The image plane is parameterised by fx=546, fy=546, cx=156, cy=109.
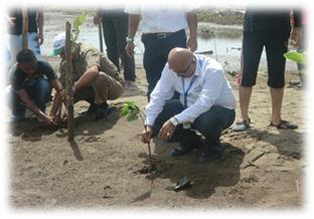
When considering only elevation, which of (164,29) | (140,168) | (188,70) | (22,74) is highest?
(164,29)

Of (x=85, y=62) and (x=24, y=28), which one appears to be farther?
(x=24, y=28)

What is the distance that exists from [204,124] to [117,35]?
9.68 feet

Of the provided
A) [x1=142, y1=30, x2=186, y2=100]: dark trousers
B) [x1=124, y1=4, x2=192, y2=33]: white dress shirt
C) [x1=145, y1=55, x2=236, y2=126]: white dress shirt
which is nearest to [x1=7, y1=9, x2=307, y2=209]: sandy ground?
[x1=145, y1=55, x2=236, y2=126]: white dress shirt

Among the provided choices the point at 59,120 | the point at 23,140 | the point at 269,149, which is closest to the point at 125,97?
the point at 59,120

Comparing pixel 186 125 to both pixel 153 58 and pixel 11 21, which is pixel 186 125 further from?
pixel 11 21

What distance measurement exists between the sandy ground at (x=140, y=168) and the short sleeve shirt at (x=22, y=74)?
0.45 meters

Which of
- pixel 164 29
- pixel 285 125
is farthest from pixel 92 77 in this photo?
pixel 285 125

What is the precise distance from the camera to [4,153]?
4727 millimetres

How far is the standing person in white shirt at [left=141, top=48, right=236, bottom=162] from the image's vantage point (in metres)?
3.96

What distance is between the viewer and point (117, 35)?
6715 mm

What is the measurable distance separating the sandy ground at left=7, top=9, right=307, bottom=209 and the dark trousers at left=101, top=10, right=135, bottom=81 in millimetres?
1536

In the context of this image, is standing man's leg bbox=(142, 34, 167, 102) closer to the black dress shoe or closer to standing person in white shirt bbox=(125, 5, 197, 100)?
standing person in white shirt bbox=(125, 5, 197, 100)

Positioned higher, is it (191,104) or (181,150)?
(191,104)
